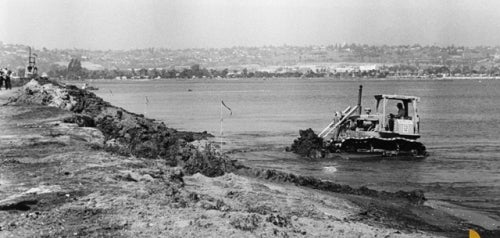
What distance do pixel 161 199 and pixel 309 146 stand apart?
1985 cm

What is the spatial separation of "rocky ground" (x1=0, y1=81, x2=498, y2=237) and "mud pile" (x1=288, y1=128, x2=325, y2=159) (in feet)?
33.2

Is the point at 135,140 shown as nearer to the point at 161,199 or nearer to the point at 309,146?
the point at 161,199

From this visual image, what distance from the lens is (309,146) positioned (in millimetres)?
29953

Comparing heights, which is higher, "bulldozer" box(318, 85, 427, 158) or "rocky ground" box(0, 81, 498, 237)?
"rocky ground" box(0, 81, 498, 237)

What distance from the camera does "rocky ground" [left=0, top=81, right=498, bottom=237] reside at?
355 inches

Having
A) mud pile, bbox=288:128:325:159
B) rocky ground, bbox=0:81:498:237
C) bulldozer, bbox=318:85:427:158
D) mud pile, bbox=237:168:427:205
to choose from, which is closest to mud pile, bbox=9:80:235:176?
rocky ground, bbox=0:81:498:237

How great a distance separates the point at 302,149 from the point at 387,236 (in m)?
20.6

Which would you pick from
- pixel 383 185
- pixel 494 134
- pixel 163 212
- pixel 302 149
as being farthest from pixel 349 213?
pixel 494 134

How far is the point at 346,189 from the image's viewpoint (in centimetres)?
1738

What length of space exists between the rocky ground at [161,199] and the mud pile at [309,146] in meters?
10.1

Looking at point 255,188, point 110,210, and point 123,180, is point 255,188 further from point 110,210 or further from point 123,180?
point 110,210

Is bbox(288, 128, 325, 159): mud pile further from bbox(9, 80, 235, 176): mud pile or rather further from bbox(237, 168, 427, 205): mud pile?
bbox(237, 168, 427, 205): mud pile

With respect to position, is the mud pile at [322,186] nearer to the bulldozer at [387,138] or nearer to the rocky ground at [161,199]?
the rocky ground at [161,199]

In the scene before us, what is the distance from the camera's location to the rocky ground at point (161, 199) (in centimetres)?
901
